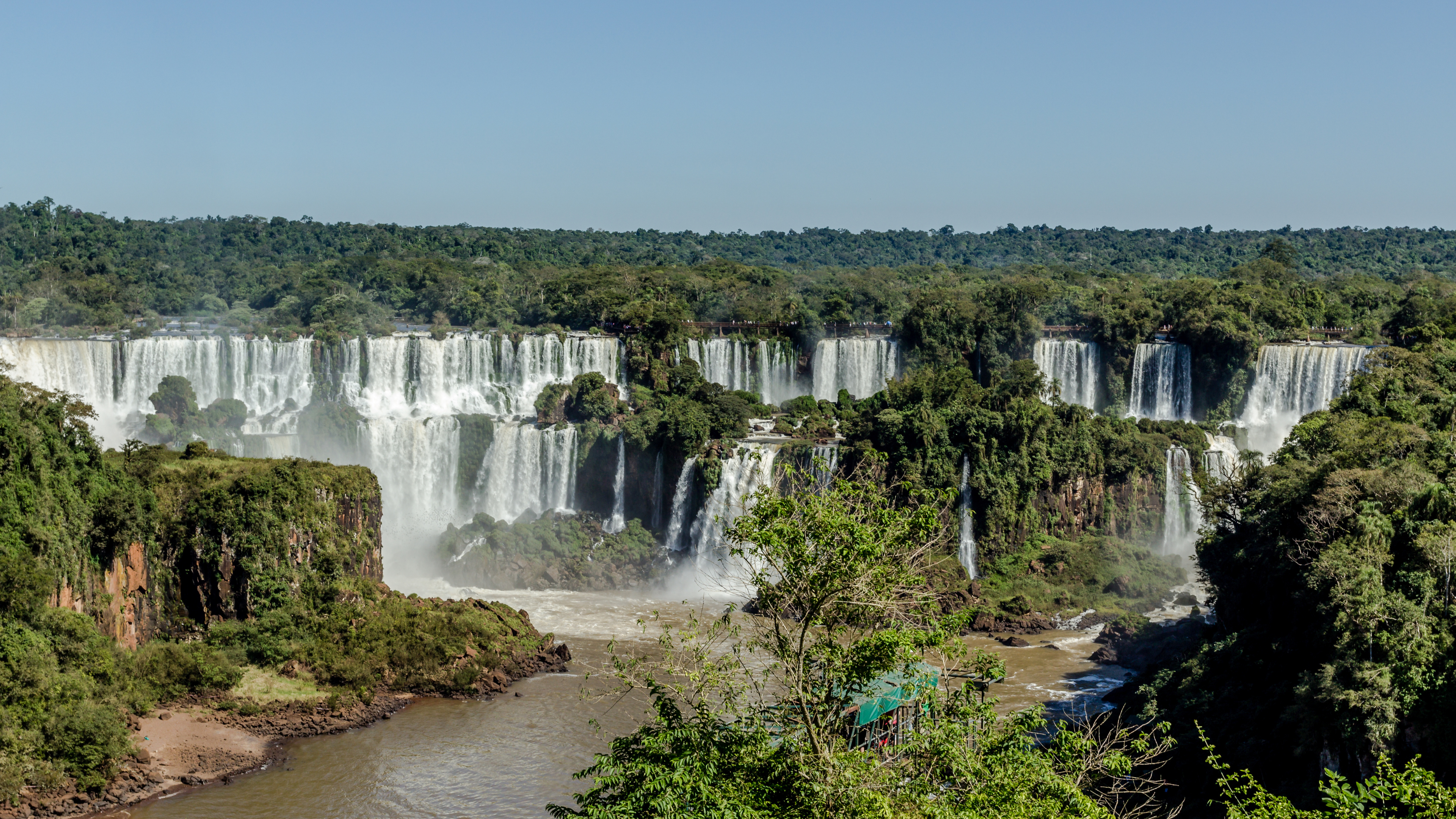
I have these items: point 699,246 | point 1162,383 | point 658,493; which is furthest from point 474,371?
point 699,246

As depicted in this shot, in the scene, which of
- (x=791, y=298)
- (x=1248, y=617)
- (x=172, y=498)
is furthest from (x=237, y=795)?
(x=791, y=298)

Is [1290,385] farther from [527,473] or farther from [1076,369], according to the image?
[527,473]

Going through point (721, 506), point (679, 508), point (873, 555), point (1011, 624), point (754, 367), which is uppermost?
point (754, 367)

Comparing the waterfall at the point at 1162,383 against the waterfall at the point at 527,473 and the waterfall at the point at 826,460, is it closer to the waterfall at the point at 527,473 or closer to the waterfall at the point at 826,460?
the waterfall at the point at 826,460

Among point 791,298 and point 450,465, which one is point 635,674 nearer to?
point 450,465

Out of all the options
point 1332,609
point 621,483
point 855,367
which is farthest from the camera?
point 855,367

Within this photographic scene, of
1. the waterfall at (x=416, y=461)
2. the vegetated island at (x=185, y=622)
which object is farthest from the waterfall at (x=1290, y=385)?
the vegetated island at (x=185, y=622)

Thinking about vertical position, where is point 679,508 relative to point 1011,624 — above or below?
above
